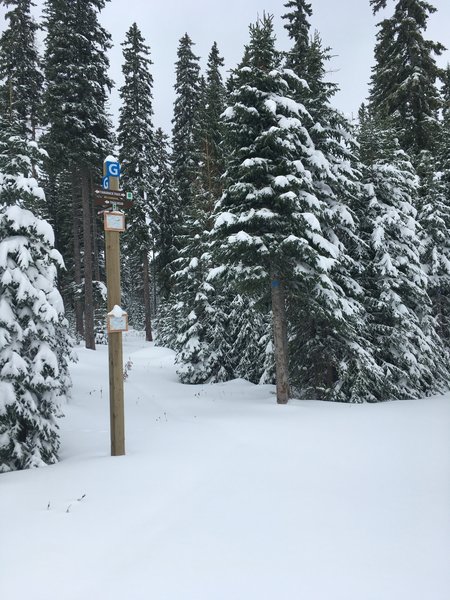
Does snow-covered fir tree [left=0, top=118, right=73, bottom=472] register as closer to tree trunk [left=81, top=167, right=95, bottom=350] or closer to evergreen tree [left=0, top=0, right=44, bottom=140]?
tree trunk [left=81, top=167, right=95, bottom=350]

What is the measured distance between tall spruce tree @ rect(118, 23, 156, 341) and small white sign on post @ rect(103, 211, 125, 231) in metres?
21.0

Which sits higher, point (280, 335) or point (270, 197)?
point (270, 197)

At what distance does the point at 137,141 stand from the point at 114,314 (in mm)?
24150

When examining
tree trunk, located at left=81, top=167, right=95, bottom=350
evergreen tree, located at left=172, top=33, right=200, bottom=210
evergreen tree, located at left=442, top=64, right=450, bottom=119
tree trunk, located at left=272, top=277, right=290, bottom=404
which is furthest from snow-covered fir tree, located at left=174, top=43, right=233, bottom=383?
evergreen tree, located at left=172, top=33, right=200, bottom=210

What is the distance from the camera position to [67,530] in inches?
179

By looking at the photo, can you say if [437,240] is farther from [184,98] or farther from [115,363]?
[184,98]

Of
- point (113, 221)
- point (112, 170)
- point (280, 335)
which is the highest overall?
point (112, 170)

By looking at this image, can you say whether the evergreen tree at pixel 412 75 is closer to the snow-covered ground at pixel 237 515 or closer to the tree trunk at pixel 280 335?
the tree trunk at pixel 280 335

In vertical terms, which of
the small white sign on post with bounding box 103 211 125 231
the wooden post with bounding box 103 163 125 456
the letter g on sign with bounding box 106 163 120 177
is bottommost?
the wooden post with bounding box 103 163 125 456

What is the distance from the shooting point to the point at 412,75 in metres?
21.5

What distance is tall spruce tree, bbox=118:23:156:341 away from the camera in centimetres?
2850

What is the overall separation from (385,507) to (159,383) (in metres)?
12.8

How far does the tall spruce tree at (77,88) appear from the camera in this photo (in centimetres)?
2142

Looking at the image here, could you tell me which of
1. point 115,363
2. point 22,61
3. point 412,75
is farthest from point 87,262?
point 412,75
